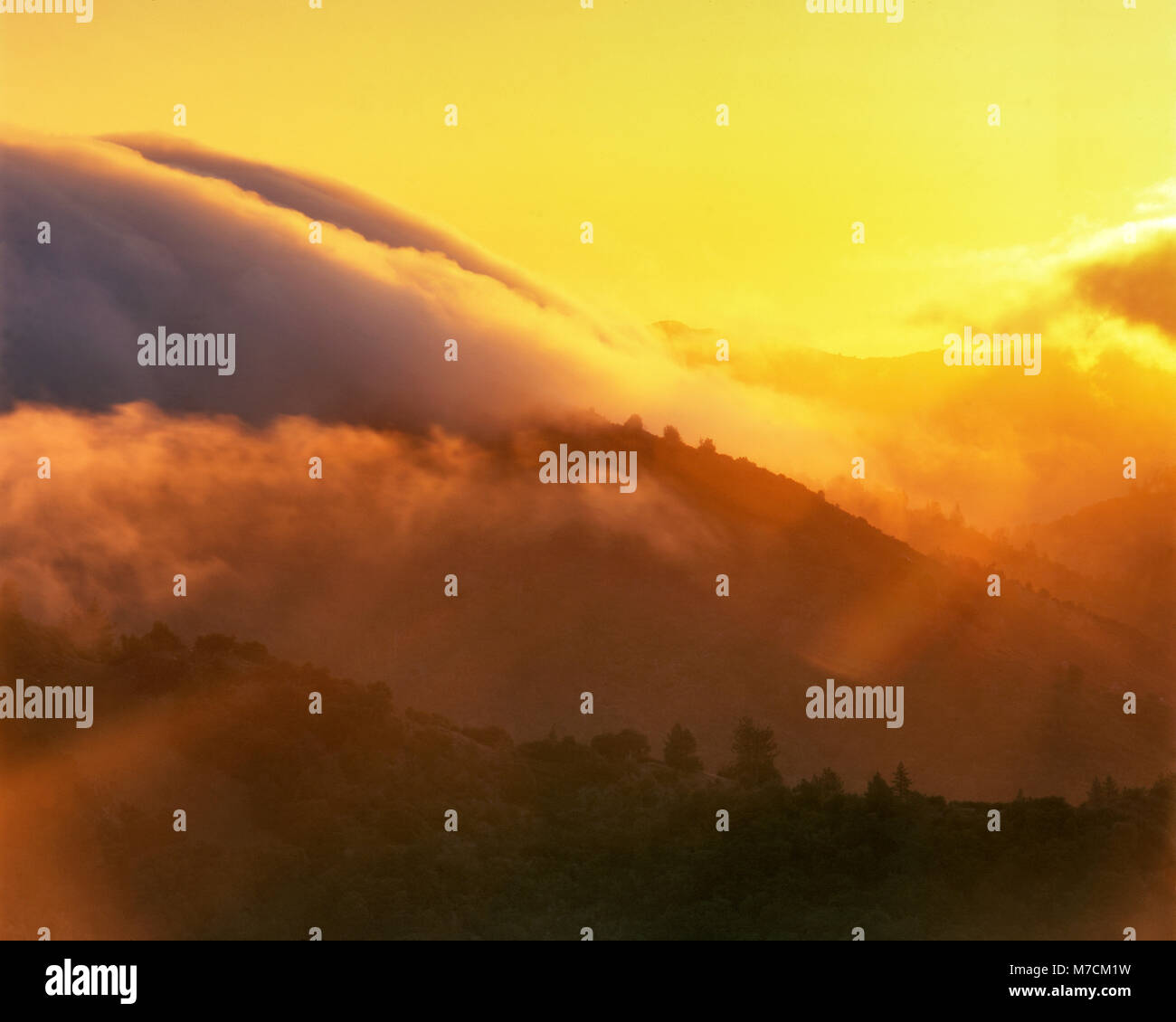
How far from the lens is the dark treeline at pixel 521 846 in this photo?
30141 millimetres

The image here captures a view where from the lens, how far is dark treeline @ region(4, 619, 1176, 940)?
30.1 metres

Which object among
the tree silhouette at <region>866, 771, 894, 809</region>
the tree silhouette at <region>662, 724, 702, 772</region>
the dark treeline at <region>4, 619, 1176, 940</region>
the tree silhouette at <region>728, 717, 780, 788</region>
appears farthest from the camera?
the tree silhouette at <region>728, 717, 780, 788</region>

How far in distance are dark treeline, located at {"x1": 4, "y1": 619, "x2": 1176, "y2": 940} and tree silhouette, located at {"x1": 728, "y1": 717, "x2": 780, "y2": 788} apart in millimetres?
6563

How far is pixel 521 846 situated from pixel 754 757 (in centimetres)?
1614

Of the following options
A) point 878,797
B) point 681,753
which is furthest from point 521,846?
point 681,753

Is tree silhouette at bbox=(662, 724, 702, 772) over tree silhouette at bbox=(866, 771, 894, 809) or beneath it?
over

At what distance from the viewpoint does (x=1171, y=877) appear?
30.2m

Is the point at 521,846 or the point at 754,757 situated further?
the point at 754,757

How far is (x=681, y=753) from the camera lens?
48656mm

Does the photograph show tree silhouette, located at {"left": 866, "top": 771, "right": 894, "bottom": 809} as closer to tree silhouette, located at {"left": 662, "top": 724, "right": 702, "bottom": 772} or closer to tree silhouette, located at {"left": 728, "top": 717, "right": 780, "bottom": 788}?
tree silhouette, located at {"left": 728, "top": 717, "right": 780, "bottom": 788}

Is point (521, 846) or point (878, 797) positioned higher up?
point (878, 797)

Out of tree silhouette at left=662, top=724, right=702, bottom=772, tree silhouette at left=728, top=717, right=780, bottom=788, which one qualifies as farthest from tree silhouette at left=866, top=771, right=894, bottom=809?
tree silhouette at left=662, top=724, right=702, bottom=772

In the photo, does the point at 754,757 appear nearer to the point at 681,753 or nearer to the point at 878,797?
the point at 681,753
